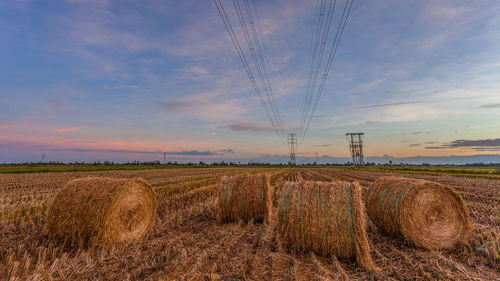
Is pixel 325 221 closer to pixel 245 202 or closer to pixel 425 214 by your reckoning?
pixel 425 214

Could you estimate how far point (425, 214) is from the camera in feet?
21.0

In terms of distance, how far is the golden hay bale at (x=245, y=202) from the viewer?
27.2 feet

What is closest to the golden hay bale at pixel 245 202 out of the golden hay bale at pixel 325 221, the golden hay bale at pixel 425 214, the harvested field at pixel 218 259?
the harvested field at pixel 218 259

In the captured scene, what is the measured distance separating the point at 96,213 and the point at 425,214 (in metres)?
8.12

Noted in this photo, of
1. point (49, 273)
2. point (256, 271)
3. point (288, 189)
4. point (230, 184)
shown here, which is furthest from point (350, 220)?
point (49, 273)

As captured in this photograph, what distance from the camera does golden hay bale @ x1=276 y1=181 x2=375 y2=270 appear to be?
5.15 metres

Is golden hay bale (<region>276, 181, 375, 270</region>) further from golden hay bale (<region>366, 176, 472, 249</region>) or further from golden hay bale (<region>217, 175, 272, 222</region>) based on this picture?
golden hay bale (<region>217, 175, 272, 222</region>)

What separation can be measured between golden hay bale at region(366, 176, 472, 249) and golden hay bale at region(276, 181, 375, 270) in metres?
1.62

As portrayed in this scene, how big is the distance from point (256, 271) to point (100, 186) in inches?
173

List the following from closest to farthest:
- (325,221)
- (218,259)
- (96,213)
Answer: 1. (218,259)
2. (325,221)
3. (96,213)

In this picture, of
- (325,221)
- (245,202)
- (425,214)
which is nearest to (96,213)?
(245,202)

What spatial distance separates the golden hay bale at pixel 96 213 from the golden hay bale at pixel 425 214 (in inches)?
262

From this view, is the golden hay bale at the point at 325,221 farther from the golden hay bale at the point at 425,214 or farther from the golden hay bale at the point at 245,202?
the golden hay bale at the point at 245,202

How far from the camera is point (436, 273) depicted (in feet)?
14.9
